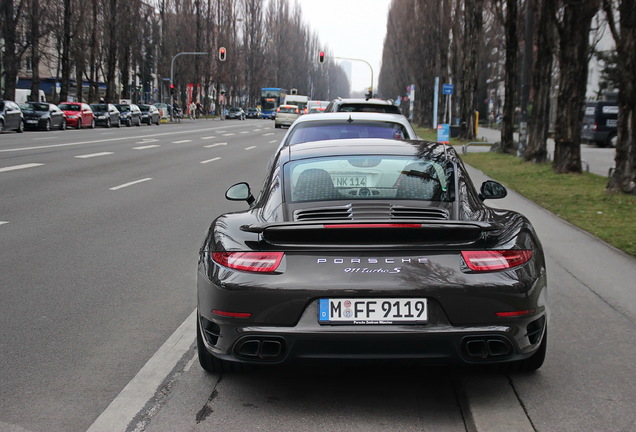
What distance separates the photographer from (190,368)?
16.1 ft

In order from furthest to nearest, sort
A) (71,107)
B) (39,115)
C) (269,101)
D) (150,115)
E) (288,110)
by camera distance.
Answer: (269,101), (150,115), (288,110), (71,107), (39,115)

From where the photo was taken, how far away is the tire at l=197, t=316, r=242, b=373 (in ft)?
15.2

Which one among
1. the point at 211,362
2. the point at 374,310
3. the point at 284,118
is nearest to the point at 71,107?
the point at 284,118

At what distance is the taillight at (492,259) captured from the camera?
13.6ft

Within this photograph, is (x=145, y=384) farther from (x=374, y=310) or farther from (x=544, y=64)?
(x=544, y=64)

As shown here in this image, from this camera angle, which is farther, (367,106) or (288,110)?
(288,110)

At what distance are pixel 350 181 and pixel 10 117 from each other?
117 feet

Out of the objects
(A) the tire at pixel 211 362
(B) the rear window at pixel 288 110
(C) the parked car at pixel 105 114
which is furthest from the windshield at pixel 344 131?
(B) the rear window at pixel 288 110

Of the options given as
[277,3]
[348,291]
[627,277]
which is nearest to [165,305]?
[348,291]

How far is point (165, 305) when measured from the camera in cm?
656

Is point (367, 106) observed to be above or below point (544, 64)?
below

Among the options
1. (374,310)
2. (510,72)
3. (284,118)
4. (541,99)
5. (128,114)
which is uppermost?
(510,72)

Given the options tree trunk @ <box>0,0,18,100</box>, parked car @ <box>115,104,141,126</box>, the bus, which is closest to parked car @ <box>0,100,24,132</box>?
tree trunk @ <box>0,0,18,100</box>

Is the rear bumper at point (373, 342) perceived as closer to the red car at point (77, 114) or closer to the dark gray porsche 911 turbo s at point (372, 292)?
the dark gray porsche 911 turbo s at point (372, 292)
